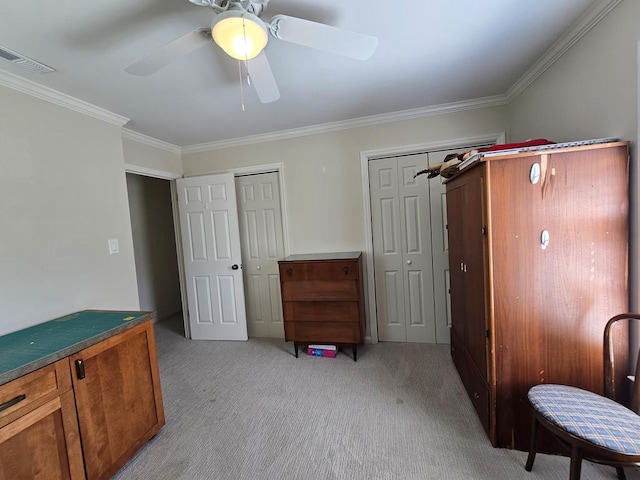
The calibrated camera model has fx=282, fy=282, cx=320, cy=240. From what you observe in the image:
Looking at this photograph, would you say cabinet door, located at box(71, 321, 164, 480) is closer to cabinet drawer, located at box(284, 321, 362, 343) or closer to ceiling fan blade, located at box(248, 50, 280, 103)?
cabinet drawer, located at box(284, 321, 362, 343)

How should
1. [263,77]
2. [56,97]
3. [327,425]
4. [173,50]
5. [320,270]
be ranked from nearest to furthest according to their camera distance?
[173,50] < [263,77] < [327,425] < [56,97] < [320,270]

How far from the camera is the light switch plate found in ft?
7.67

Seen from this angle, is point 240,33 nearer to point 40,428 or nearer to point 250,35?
point 250,35

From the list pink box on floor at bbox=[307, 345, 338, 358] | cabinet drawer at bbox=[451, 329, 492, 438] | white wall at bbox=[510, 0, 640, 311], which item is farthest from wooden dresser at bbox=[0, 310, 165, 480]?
white wall at bbox=[510, 0, 640, 311]

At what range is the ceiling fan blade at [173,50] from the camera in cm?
125

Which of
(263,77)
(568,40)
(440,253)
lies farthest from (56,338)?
(568,40)

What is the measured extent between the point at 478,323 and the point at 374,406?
3.12ft

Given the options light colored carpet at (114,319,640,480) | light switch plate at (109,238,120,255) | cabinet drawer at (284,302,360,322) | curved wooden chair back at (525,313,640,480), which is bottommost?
light colored carpet at (114,319,640,480)

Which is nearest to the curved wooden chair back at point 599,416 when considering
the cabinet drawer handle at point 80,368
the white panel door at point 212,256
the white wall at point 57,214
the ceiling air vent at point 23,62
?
the cabinet drawer handle at point 80,368

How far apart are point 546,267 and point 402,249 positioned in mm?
1517

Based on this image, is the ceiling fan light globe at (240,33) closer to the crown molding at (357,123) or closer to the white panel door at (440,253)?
the crown molding at (357,123)

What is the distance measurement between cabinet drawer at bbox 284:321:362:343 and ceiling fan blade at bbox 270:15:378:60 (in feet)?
7.11

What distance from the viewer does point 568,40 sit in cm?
168

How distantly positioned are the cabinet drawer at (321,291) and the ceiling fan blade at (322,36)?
185 centimetres
